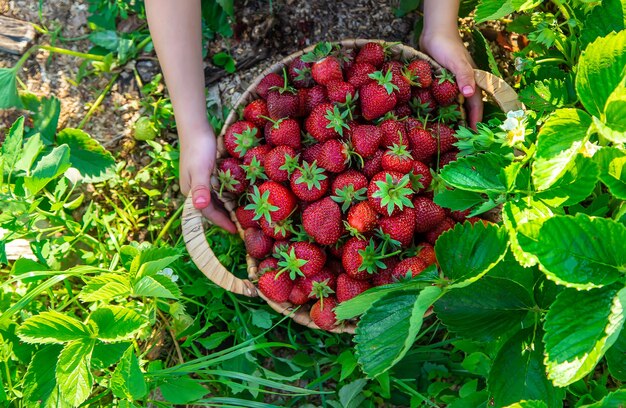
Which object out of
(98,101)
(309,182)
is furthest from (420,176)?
(98,101)

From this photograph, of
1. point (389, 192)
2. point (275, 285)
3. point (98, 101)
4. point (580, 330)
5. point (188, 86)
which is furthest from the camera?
point (98, 101)

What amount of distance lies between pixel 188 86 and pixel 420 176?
20.7 inches

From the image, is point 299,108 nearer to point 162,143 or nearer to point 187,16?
point 187,16

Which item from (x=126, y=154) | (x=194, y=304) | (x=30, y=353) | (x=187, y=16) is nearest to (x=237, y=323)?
(x=194, y=304)

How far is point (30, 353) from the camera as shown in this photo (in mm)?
1178

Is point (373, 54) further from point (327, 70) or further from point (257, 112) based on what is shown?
point (257, 112)

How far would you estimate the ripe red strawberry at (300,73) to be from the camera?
127 cm

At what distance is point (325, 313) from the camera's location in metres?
1.17

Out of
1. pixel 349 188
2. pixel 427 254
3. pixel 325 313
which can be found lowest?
pixel 325 313

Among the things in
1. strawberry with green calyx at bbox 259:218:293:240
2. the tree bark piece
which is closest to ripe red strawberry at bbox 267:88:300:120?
strawberry with green calyx at bbox 259:218:293:240

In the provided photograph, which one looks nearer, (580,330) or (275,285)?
(580,330)

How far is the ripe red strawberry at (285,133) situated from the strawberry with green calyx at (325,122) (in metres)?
0.03

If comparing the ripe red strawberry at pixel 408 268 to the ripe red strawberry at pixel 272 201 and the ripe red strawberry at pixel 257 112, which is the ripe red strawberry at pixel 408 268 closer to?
the ripe red strawberry at pixel 272 201

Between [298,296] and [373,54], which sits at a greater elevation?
[373,54]
